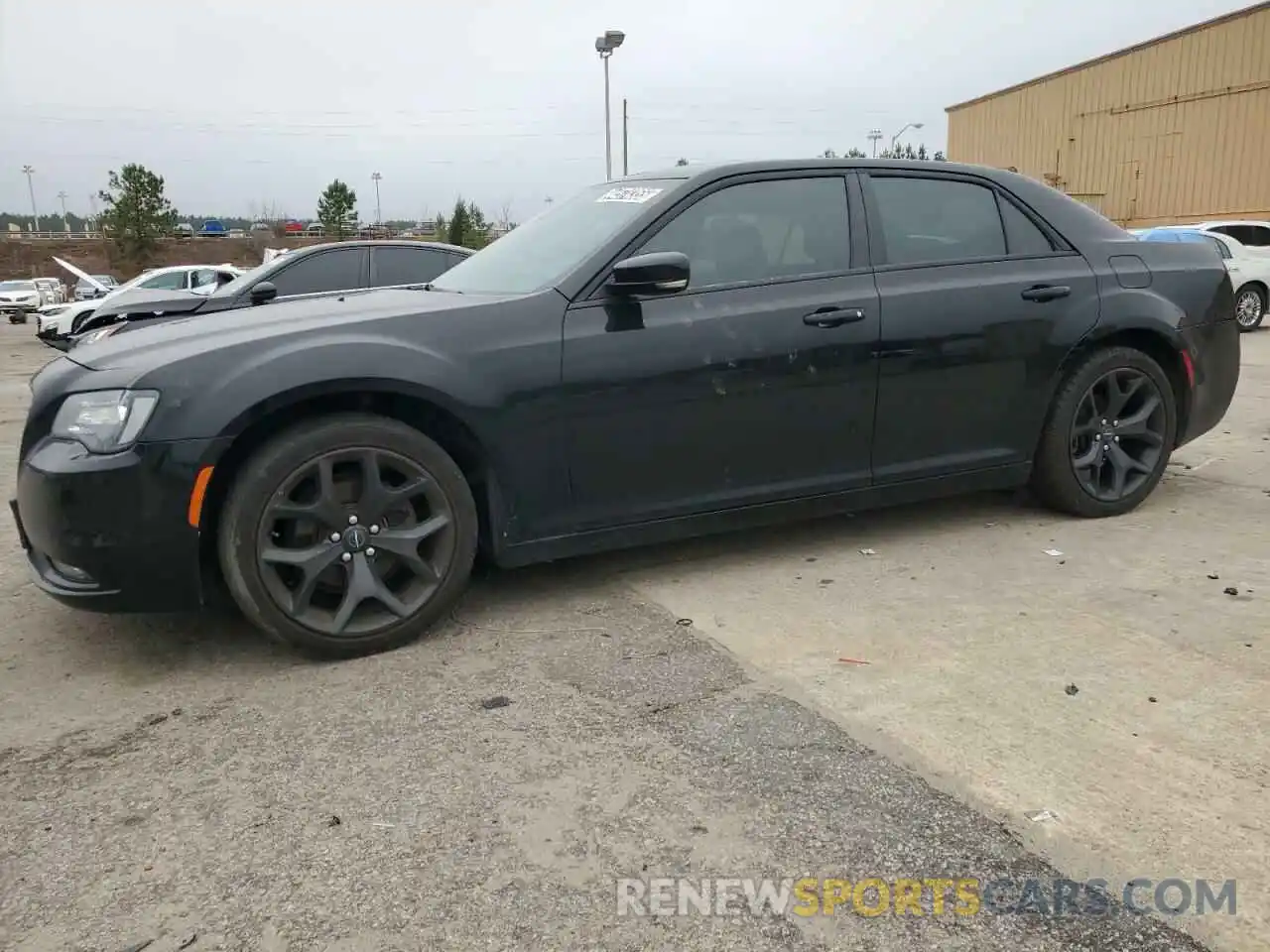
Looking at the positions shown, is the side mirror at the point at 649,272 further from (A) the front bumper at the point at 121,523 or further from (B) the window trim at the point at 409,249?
(B) the window trim at the point at 409,249

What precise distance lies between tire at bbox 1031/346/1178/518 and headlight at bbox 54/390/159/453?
3573mm

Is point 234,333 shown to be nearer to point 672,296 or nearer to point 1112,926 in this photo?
point 672,296

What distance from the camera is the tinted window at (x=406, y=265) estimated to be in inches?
351

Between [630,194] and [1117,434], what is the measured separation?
247 centimetres

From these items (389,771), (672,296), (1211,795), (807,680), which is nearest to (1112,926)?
(1211,795)

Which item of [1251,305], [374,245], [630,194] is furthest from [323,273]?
[1251,305]

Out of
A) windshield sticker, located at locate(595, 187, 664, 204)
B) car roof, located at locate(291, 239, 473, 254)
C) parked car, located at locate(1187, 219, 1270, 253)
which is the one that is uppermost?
parked car, located at locate(1187, 219, 1270, 253)

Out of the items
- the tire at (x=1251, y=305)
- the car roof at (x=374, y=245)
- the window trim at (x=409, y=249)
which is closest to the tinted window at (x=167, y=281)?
the car roof at (x=374, y=245)

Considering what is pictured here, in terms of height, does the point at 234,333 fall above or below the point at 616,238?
below

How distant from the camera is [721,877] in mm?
2002

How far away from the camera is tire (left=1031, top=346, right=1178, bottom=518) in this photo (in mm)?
4316

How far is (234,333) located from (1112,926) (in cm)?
291

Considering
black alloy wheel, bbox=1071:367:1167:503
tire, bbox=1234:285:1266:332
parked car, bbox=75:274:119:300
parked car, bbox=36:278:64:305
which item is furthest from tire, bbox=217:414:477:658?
parked car, bbox=36:278:64:305

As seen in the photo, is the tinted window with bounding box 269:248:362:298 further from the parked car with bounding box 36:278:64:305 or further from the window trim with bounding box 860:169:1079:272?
the parked car with bounding box 36:278:64:305
